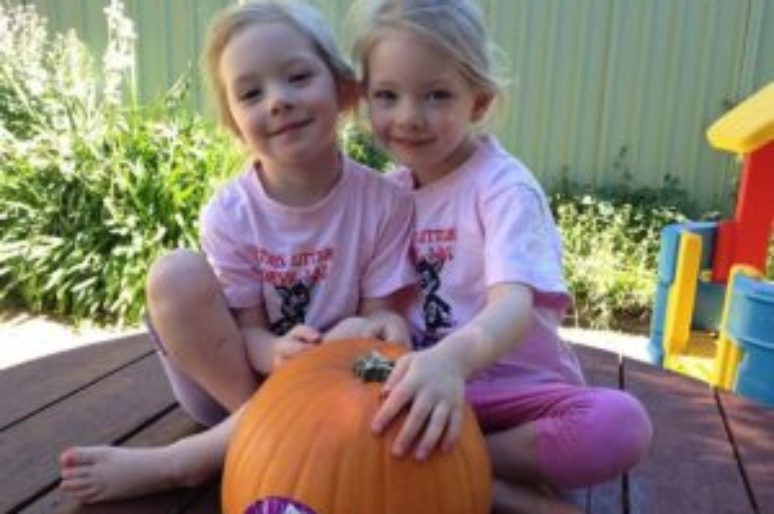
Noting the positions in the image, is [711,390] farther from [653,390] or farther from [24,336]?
[24,336]

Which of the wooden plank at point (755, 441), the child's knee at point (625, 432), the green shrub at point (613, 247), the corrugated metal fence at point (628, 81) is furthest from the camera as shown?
the corrugated metal fence at point (628, 81)

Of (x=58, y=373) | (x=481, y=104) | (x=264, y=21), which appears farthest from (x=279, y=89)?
(x=58, y=373)

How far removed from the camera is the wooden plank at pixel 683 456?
1.54 metres

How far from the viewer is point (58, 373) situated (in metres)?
2.07

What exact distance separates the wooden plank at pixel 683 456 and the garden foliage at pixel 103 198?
7.63 feet

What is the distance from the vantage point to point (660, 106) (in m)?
5.82

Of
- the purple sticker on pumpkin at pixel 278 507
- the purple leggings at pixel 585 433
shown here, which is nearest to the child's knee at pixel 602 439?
the purple leggings at pixel 585 433

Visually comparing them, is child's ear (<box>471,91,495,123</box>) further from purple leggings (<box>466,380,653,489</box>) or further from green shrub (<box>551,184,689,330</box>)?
green shrub (<box>551,184,689,330</box>)

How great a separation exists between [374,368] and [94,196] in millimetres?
3358

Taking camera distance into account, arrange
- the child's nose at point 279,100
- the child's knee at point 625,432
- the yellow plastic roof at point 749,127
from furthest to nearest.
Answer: the yellow plastic roof at point 749,127
the child's nose at point 279,100
the child's knee at point 625,432

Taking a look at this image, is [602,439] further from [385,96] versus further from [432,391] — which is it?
[385,96]

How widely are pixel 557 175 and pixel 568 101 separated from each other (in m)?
0.50

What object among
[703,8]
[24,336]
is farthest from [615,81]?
[24,336]

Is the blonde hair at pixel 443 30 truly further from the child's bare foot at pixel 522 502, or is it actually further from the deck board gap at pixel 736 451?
the deck board gap at pixel 736 451
